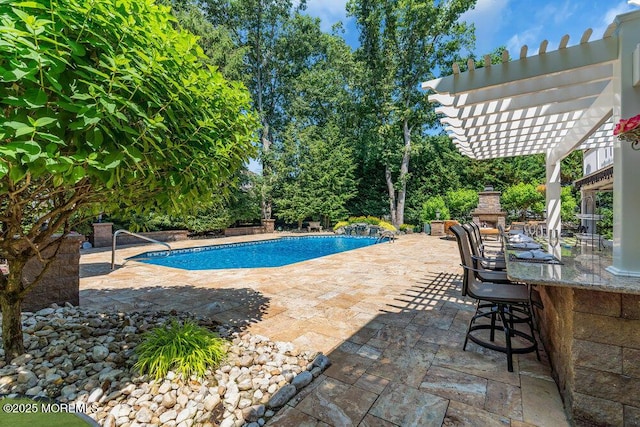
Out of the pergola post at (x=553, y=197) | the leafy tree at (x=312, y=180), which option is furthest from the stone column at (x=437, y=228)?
the pergola post at (x=553, y=197)

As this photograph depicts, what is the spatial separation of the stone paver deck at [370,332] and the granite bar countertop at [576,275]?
2.82ft

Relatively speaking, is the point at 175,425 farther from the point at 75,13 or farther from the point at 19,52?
the point at 75,13

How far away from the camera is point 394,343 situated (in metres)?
2.83

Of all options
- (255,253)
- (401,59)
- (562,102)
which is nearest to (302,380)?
(562,102)

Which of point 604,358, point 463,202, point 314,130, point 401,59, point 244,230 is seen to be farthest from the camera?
point 314,130

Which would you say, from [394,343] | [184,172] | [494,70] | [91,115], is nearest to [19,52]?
[91,115]

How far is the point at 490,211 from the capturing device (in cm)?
1192

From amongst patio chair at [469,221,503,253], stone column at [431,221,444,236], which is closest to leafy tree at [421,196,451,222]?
stone column at [431,221,444,236]

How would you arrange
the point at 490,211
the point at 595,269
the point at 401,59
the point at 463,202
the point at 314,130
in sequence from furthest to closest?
the point at 314,130 → the point at 401,59 → the point at 463,202 → the point at 490,211 → the point at 595,269

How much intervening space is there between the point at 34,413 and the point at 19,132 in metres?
1.14

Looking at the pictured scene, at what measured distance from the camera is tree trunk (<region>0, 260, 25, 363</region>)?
2283 mm

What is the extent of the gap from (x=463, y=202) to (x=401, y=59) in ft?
27.8

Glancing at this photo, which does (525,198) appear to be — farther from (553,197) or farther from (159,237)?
(159,237)

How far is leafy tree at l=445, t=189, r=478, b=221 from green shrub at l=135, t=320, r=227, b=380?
49.4 ft
